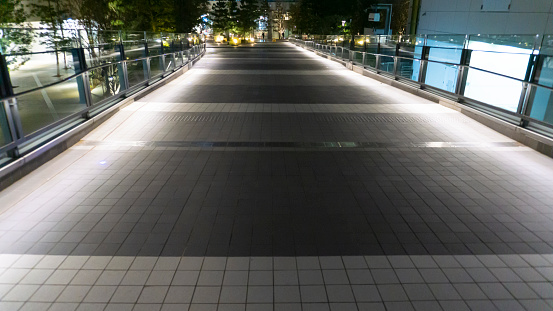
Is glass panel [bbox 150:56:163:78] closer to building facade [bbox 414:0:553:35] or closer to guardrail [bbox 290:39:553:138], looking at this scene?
guardrail [bbox 290:39:553:138]

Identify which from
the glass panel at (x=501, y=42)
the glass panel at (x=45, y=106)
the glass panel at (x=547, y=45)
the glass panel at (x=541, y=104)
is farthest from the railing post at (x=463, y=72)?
the glass panel at (x=45, y=106)

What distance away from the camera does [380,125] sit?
6762mm

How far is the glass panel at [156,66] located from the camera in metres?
10.8

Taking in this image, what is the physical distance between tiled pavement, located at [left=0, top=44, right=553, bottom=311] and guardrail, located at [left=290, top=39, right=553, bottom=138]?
25.1 inches

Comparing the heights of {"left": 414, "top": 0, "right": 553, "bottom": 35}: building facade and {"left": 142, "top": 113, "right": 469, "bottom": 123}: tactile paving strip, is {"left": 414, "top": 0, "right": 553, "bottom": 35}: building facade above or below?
above

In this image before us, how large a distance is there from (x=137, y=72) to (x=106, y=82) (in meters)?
1.65

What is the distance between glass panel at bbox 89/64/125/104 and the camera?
7.58 meters

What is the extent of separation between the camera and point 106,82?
25.8 ft

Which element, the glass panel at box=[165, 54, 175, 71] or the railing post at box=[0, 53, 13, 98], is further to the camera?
the glass panel at box=[165, 54, 175, 71]

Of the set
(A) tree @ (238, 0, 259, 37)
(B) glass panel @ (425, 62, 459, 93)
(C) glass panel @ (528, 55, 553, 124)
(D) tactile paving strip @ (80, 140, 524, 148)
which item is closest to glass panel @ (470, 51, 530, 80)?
(C) glass panel @ (528, 55, 553, 124)

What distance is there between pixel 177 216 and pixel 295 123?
12.7 ft

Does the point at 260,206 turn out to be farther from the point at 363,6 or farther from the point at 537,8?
the point at 363,6

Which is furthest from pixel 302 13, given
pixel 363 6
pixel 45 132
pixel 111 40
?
pixel 45 132

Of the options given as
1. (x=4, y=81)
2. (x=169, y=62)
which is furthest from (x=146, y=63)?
(x=4, y=81)
